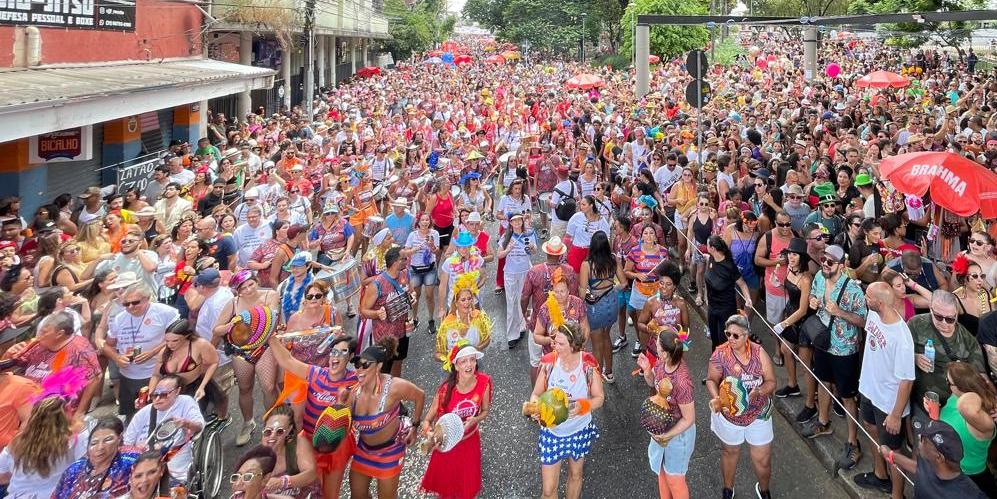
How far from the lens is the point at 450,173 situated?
1091 cm

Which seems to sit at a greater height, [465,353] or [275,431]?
[465,353]

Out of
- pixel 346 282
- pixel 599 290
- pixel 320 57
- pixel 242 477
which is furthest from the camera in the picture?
pixel 320 57

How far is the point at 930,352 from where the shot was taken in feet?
14.3

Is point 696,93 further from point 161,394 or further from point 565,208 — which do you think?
point 161,394

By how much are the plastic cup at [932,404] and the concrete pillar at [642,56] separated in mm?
16401

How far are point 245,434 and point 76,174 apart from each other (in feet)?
29.9

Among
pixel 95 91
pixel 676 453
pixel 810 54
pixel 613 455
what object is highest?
pixel 810 54

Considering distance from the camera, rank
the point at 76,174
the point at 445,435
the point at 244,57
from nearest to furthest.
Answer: the point at 445,435 < the point at 76,174 < the point at 244,57

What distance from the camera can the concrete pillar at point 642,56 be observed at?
1934cm

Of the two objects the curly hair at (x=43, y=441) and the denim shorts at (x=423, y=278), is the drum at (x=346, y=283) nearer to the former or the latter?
the denim shorts at (x=423, y=278)

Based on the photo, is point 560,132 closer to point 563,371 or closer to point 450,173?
point 450,173

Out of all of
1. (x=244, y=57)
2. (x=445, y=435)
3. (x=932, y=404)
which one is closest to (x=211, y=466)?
(x=445, y=435)

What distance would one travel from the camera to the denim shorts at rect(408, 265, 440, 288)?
7.82 m

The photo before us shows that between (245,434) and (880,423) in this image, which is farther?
(245,434)
